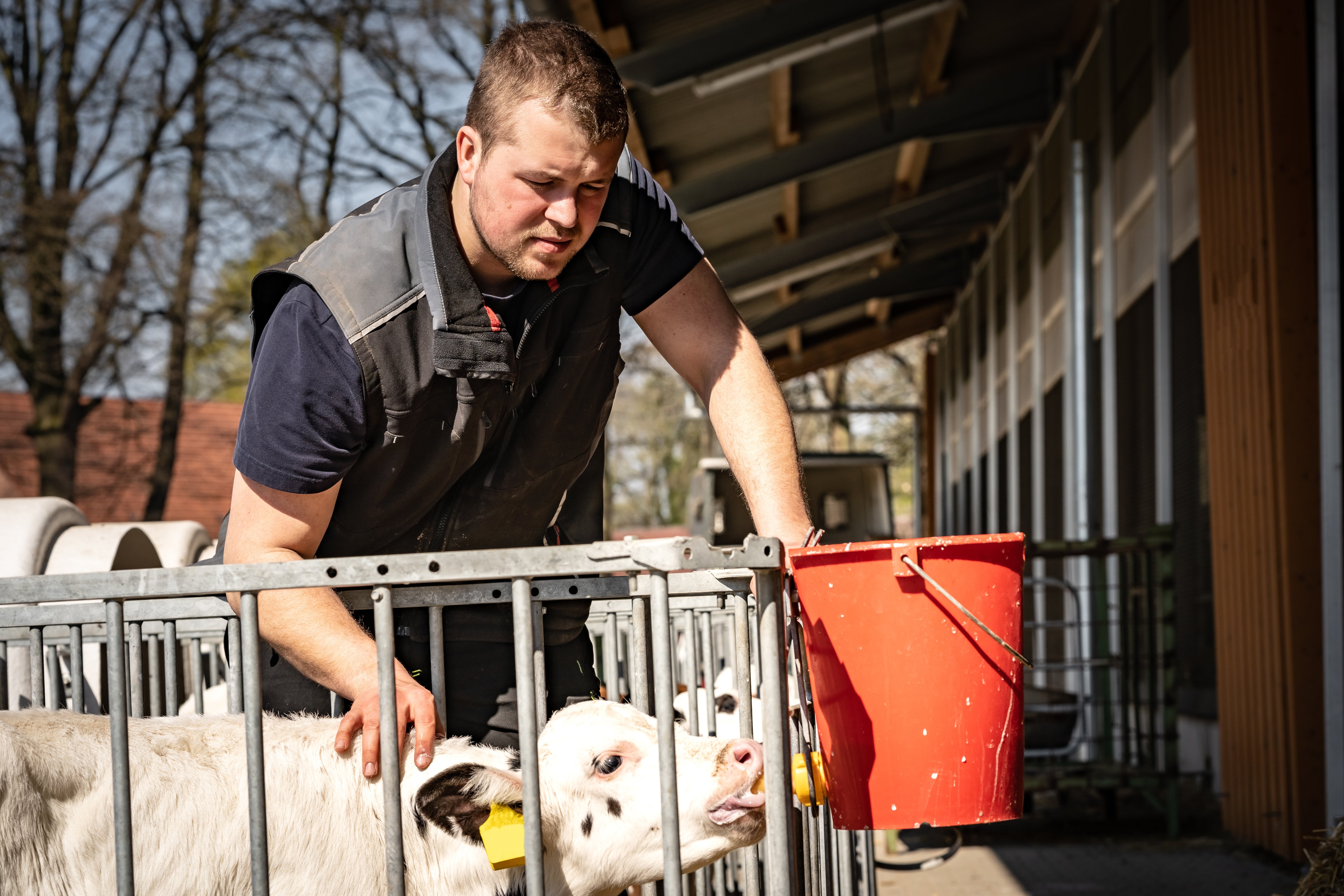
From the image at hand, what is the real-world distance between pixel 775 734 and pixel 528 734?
0.36 m

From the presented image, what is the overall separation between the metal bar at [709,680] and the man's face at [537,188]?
3.74ft

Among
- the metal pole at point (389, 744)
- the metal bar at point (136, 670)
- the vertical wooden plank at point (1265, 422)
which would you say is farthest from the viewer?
the vertical wooden plank at point (1265, 422)

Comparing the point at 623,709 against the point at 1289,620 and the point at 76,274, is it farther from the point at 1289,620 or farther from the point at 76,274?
the point at 76,274

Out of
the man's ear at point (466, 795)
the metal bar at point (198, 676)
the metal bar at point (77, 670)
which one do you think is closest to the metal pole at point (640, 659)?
the man's ear at point (466, 795)

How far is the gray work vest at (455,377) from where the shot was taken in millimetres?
2348

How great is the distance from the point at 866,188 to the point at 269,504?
35.2 ft

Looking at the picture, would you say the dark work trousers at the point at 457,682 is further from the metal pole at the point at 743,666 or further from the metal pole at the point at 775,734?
the metal pole at the point at 775,734

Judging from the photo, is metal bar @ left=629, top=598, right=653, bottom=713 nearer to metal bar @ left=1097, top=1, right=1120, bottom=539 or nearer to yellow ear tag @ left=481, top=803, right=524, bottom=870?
yellow ear tag @ left=481, top=803, right=524, bottom=870

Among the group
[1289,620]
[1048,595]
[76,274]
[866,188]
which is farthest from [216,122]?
[1289,620]

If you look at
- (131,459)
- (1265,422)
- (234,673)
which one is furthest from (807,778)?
(131,459)

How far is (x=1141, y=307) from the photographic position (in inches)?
328

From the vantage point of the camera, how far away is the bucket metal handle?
1.79 meters

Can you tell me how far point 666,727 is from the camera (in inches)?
65.2

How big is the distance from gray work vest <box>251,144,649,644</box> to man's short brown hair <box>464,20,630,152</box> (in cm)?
27
